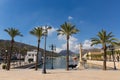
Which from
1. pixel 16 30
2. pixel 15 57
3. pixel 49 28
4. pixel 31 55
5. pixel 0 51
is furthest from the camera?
pixel 15 57

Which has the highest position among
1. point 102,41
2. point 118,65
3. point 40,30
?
point 40,30

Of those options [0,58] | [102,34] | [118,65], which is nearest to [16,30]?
[102,34]

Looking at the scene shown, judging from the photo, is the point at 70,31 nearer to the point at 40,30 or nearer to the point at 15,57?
the point at 40,30

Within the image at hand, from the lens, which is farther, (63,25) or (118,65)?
(118,65)

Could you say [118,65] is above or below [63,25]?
below

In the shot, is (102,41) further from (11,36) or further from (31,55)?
(31,55)

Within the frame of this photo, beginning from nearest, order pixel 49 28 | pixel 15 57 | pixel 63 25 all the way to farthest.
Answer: pixel 49 28 < pixel 63 25 < pixel 15 57

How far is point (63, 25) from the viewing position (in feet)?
134

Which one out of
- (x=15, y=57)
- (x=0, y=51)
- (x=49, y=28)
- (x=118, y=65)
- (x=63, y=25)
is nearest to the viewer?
(x=49, y=28)

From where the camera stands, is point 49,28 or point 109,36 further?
point 109,36

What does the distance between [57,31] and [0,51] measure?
91.5 m

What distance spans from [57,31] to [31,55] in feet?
248

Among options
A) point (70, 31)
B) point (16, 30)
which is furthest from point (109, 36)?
point (16, 30)

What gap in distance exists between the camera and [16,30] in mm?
44094
